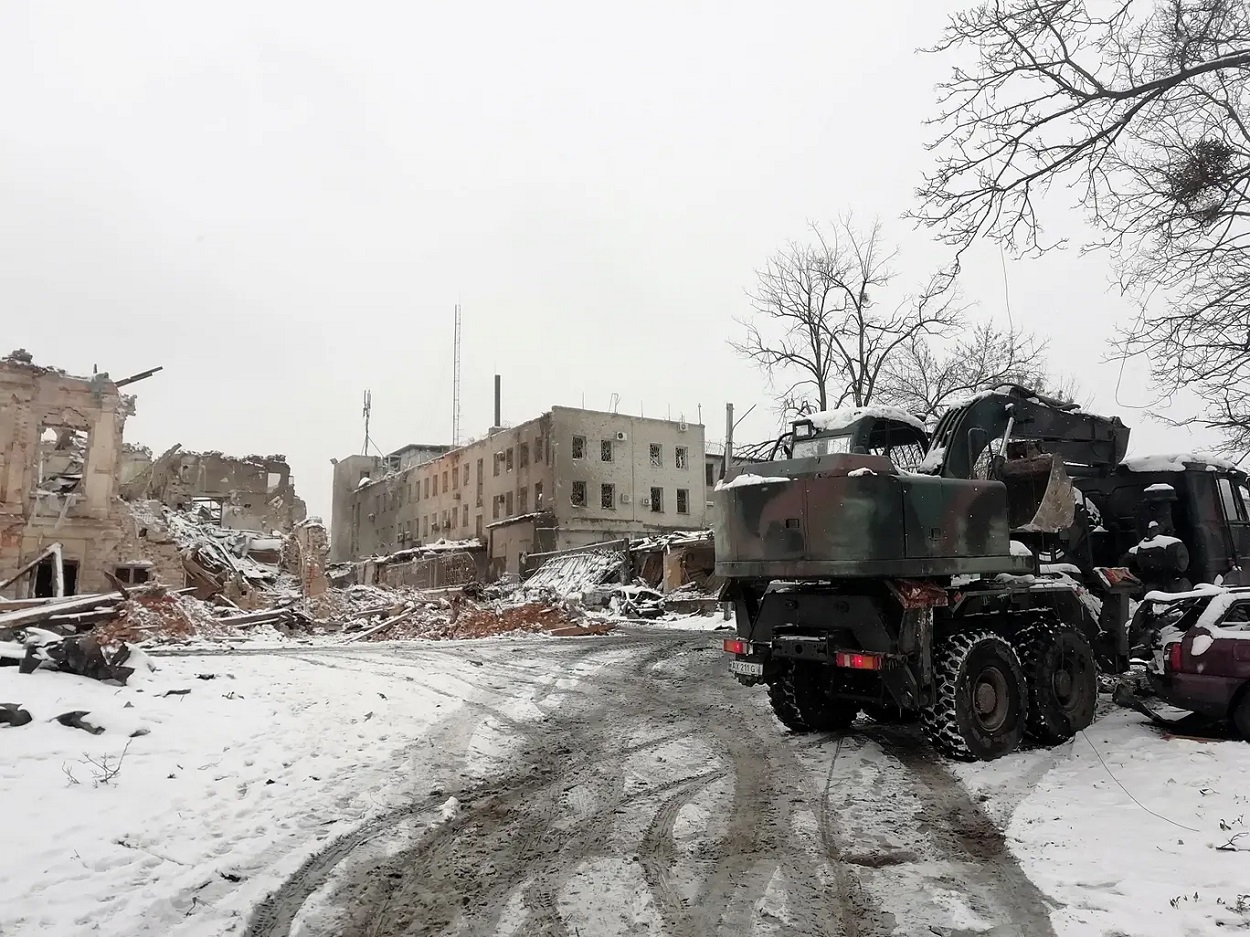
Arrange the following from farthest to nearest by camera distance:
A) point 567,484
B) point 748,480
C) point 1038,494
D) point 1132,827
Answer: point 567,484 → point 1038,494 → point 748,480 → point 1132,827

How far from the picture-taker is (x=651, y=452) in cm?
4969

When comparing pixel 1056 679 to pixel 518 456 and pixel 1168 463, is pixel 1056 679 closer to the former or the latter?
pixel 1168 463

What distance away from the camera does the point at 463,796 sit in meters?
6.98

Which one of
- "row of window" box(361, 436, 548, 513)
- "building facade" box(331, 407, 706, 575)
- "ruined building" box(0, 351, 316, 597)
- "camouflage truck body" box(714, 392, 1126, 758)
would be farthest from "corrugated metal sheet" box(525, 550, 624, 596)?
"camouflage truck body" box(714, 392, 1126, 758)

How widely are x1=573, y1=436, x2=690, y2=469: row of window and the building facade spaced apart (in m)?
0.06

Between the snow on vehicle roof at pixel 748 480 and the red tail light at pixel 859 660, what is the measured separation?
183cm

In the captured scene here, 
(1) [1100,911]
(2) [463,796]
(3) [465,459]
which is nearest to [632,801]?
(2) [463,796]

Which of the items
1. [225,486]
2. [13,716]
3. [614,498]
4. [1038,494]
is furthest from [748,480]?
[225,486]

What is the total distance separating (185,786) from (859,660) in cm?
600

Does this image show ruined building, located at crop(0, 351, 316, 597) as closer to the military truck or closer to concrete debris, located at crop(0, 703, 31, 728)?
concrete debris, located at crop(0, 703, 31, 728)

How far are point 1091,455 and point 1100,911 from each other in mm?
8161

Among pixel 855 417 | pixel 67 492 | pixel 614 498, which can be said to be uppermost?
pixel 614 498

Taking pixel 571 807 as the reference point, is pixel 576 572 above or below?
above

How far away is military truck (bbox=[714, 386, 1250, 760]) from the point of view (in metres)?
7.96
